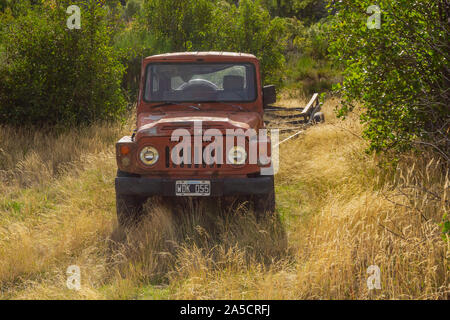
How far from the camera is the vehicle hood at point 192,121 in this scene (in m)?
4.73

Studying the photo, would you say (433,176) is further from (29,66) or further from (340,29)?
(29,66)

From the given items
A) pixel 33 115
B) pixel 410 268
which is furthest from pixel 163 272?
pixel 33 115

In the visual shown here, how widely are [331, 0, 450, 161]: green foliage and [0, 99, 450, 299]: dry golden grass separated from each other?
485 mm

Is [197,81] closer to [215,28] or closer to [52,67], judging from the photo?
[52,67]

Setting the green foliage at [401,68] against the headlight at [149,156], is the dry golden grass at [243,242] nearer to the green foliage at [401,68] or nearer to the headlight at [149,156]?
the green foliage at [401,68]

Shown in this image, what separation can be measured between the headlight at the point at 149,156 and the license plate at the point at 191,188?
332 mm

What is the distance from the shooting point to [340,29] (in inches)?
239

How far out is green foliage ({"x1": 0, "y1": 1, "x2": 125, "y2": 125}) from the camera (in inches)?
375

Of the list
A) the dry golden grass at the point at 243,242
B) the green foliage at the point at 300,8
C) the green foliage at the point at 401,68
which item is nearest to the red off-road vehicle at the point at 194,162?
the dry golden grass at the point at 243,242

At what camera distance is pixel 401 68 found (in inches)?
213

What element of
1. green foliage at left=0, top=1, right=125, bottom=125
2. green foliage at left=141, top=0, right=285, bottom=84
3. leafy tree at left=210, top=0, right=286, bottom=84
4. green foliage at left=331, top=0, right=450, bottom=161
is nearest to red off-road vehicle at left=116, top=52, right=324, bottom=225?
green foliage at left=331, top=0, right=450, bottom=161

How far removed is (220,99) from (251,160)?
1.23 meters

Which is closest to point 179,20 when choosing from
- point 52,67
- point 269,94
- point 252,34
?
point 252,34

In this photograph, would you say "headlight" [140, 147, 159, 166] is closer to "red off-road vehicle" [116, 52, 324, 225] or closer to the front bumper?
"red off-road vehicle" [116, 52, 324, 225]
